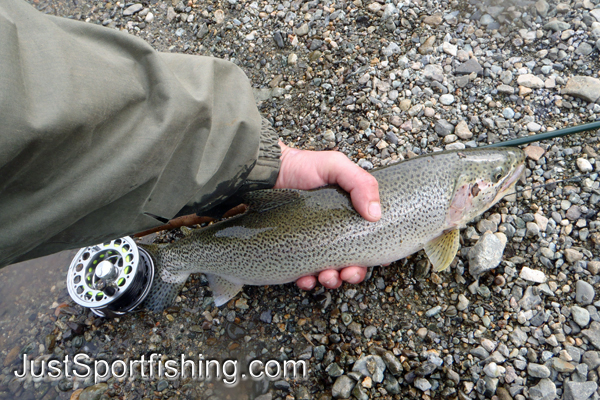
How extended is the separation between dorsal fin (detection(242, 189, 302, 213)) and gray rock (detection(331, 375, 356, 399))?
1462 mm

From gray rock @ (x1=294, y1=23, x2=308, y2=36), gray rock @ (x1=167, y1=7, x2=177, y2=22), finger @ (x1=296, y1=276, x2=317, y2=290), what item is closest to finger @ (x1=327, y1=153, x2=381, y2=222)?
finger @ (x1=296, y1=276, x2=317, y2=290)

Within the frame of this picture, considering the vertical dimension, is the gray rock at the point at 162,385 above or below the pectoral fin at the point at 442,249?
below

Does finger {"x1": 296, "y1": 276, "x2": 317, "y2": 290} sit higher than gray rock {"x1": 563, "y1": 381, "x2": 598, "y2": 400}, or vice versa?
finger {"x1": 296, "y1": 276, "x2": 317, "y2": 290}

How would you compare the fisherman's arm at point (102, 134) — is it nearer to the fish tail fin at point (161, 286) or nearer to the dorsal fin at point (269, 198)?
the dorsal fin at point (269, 198)

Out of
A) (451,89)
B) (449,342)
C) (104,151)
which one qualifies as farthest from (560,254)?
(104,151)

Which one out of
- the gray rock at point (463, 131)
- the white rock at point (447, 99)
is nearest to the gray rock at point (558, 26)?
the white rock at point (447, 99)

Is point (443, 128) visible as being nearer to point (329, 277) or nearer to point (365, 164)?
point (365, 164)

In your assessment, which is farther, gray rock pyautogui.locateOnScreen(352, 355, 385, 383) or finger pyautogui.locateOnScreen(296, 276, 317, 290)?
finger pyautogui.locateOnScreen(296, 276, 317, 290)

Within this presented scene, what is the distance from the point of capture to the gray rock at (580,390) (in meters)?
2.53

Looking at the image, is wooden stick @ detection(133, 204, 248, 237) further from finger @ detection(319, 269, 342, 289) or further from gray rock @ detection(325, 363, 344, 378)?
gray rock @ detection(325, 363, 344, 378)

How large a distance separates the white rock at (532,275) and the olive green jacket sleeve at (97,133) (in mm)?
2407

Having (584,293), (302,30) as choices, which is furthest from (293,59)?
(584,293)

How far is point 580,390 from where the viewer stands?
254cm

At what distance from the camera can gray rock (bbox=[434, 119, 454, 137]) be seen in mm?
3549
